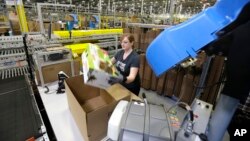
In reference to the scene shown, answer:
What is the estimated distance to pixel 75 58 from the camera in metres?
1.88

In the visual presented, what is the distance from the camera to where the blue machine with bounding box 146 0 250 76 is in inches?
19.0

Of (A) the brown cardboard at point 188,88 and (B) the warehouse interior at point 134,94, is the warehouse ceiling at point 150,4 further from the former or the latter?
(B) the warehouse interior at point 134,94

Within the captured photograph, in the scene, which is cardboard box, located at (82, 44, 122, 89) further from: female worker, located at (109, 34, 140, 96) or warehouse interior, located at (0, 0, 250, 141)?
female worker, located at (109, 34, 140, 96)

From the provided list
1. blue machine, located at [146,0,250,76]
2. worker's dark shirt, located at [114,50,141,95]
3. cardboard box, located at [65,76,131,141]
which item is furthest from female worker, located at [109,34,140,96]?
blue machine, located at [146,0,250,76]

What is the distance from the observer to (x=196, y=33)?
1.71 ft

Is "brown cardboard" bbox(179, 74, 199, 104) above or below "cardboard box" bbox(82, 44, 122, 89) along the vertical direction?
below

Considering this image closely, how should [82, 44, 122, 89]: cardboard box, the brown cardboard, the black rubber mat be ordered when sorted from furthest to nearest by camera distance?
the brown cardboard, the black rubber mat, [82, 44, 122, 89]: cardboard box

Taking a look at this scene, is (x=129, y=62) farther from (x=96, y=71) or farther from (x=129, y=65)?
(x=96, y=71)

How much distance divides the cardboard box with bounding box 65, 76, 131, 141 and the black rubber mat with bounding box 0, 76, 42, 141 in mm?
554

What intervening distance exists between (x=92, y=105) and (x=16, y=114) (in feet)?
5.69

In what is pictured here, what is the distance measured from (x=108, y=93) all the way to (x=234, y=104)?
2.66 feet

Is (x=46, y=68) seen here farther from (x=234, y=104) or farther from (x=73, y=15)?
(x=73, y=15)

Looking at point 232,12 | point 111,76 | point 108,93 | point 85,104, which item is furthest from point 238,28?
point 85,104

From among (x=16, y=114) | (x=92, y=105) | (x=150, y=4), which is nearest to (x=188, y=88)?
(x=92, y=105)
